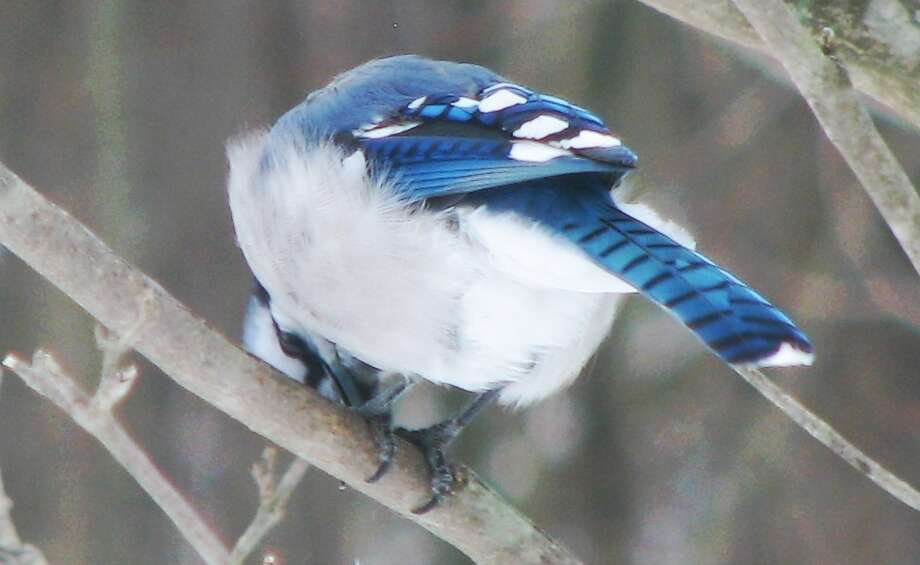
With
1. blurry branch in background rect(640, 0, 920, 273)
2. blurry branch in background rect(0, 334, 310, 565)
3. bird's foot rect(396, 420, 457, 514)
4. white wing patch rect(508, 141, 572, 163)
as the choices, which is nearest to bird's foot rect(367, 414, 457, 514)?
bird's foot rect(396, 420, 457, 514)

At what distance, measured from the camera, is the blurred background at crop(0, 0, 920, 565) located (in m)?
3.26

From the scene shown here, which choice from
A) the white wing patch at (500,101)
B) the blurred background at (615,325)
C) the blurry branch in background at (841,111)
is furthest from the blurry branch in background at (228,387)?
the blurred background at (615,325)

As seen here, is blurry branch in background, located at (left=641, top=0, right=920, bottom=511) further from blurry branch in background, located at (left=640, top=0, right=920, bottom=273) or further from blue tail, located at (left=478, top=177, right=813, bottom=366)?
blue tail, located at (left=478, top=177, right=813, bottom=366)

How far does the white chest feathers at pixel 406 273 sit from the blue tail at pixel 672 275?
0.12 ft

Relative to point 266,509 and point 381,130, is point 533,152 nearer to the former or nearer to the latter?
point 381,130

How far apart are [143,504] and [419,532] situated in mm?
694

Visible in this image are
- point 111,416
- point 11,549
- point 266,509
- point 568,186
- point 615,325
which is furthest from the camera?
point 615,325

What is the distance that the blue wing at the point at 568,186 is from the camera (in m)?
1.54

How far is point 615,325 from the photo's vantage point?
3490 mm

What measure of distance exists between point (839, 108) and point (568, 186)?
17.0 inches

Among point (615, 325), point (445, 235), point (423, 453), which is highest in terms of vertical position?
point (445, 235)

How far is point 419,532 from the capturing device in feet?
11.4

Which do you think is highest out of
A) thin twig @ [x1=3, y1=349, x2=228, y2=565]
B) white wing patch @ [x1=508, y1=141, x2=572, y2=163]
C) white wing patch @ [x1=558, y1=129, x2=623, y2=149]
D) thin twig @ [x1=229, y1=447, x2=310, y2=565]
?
white wing patch @ [x1=558, y1=129, x2=623, y2=149]

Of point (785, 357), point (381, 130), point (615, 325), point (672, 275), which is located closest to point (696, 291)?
point (672, 275)
